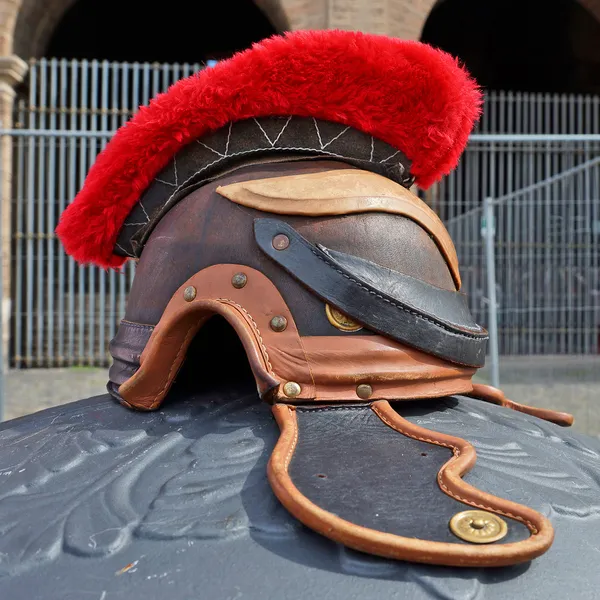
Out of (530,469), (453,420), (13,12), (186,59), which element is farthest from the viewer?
(186,59)

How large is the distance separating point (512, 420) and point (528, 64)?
30.0 feet

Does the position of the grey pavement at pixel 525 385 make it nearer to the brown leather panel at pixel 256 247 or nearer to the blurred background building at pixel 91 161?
the blurred background building at pixel 91 161

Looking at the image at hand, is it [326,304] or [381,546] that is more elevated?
[326,304]

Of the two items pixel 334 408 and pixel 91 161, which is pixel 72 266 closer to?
pixel 91 161

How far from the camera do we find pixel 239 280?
83cm

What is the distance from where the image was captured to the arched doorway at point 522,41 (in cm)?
807

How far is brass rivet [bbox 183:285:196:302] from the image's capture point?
0.86 m

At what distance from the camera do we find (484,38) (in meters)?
8.73

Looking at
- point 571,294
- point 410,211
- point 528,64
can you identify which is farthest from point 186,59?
point 410,211

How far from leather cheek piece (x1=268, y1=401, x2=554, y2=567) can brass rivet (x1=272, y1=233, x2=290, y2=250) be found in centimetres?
21

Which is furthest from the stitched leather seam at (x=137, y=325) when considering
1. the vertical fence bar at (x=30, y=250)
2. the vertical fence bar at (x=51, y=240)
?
the vertical fence bar at (x=30, y=250)

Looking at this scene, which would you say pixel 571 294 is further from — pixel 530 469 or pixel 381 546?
pixel 381 546

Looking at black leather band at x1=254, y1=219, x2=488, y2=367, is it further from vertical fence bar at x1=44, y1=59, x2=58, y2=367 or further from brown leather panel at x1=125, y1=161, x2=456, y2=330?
vertical fence bar at x1=44, y1=59, x2=58, y2=367

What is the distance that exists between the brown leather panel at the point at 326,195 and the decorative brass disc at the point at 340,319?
13 centimetres
